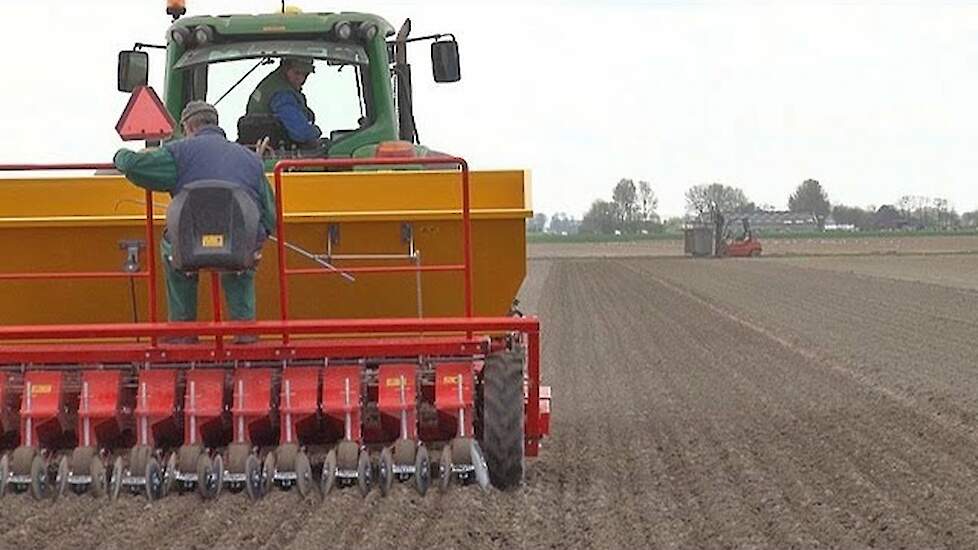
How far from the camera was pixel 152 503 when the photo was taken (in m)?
7.14

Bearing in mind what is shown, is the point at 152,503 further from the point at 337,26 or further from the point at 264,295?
the point at 337,26

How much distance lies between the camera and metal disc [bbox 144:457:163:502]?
717 centimetres

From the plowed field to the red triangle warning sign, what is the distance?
5.91 feet

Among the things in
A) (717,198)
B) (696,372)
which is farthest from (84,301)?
(717,198)

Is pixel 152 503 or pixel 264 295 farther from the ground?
pixel 264 295

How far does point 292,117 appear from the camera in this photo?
9.20m

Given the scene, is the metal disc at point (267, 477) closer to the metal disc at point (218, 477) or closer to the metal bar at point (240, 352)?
the metal disc at point (218, 477)

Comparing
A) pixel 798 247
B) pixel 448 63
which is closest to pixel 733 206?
pixel 798 247

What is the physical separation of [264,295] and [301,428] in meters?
1.06

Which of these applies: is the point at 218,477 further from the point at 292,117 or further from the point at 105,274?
the point at 292,117

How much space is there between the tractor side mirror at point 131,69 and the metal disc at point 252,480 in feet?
11.2

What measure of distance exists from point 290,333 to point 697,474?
2.57m

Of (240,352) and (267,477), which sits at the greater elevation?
(240,352)

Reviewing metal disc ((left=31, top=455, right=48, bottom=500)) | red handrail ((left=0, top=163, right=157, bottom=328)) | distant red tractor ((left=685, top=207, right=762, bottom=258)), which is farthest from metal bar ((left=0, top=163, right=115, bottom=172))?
distant red tractor ((left=685, top=207, right=762, bottom=258))
